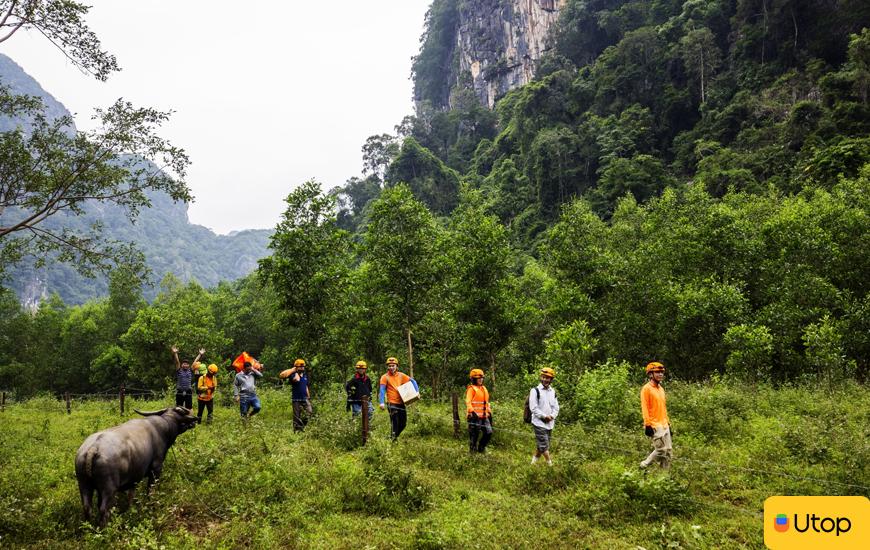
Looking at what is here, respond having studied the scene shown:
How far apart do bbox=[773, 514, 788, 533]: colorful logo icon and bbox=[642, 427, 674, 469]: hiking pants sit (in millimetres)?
2390

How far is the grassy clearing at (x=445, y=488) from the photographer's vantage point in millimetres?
6559

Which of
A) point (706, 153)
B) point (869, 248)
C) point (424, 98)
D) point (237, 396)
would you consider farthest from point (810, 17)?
point (424, 98)

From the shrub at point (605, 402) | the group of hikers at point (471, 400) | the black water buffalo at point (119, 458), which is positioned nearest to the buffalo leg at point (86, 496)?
the black water buffalo at point (119, 458)

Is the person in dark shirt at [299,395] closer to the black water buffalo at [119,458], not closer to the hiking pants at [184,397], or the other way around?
the black water buffalo at [119,458]

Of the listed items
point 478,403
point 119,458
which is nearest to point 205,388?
point 119,458

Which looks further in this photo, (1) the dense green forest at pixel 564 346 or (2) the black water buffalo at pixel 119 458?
(1) the dense green forest at pixel 564 346

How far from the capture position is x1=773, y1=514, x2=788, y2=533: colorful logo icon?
5.93 m

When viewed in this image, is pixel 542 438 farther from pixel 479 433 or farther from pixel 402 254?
pixel 402 254

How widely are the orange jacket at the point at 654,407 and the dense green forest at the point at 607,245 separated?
22.6 feet

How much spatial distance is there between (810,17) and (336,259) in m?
61.5

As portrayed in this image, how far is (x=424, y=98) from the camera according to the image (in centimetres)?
14362

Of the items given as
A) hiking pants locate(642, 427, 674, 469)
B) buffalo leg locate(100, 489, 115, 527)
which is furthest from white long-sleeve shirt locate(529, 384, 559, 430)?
buffalo leg locate(100, 489, 115, 527)

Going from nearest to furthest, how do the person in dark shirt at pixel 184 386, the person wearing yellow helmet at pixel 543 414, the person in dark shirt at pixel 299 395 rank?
the person wearing yellow helmet at pixel 543 414
the person in dark shirt at pixel 299 395
the person in dark shirt at pixel 184 386

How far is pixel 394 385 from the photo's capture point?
1103 cm
